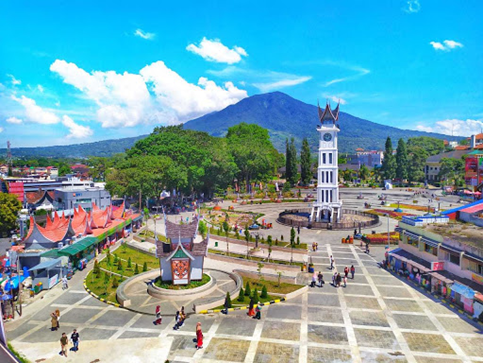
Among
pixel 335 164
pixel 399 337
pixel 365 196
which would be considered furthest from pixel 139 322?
pixel 365 196

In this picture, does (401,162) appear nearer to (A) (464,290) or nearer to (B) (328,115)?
(B) (328,115)

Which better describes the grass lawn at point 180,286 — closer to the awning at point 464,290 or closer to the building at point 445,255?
the building at point 445,255

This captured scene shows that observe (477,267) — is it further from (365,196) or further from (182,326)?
(365,196)

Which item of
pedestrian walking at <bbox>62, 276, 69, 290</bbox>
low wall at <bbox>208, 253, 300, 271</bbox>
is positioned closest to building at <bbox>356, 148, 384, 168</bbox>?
low wall at <bbox>208, 253, 300, 271</bbox>

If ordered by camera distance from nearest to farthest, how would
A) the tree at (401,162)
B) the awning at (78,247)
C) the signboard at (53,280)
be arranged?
the signboard at (53,280) → the awning at (78,247) → the tree at (401,162)

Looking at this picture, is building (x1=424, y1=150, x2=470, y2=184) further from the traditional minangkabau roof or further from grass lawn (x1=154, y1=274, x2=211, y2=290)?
grass lawn (x1=154, y1=274, x2=211, y2=290)

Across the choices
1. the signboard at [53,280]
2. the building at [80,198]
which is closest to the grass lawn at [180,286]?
the signboard at [53,280]

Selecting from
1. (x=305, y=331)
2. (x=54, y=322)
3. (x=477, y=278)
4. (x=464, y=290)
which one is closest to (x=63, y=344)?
(x=54, y=322)
